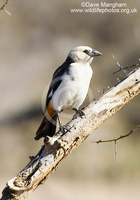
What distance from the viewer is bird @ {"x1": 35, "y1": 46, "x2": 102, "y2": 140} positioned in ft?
15.8

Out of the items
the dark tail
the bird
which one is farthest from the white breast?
the dark tail

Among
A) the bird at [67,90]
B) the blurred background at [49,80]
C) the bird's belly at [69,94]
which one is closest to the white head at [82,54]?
the bird at [67,90]

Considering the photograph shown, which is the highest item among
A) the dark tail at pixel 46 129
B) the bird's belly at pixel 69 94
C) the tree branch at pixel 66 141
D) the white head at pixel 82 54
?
the white head at pixel 82 54

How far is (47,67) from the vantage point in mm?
10539

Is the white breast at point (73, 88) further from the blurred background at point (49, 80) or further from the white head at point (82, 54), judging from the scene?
the blurred background at point (49, 80)

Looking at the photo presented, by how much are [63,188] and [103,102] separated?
415 centimetres

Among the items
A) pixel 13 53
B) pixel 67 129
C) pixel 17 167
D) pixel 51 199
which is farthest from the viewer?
pixel 13 53

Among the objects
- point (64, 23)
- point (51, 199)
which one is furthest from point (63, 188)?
point (64, 23)

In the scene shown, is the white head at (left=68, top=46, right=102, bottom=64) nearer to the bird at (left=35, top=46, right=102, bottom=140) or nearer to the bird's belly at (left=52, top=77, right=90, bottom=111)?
the bird at (left=35, top=46, right=102, bottom=140)

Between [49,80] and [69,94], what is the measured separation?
16.8 ft

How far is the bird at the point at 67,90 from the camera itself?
4801 millimetres

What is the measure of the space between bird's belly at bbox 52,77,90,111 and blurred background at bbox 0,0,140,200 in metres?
2.78

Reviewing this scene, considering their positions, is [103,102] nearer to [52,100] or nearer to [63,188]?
[52,100]

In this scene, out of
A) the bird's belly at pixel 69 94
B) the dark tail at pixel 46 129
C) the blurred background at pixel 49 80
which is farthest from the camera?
the blurred background at pixel 49 80
